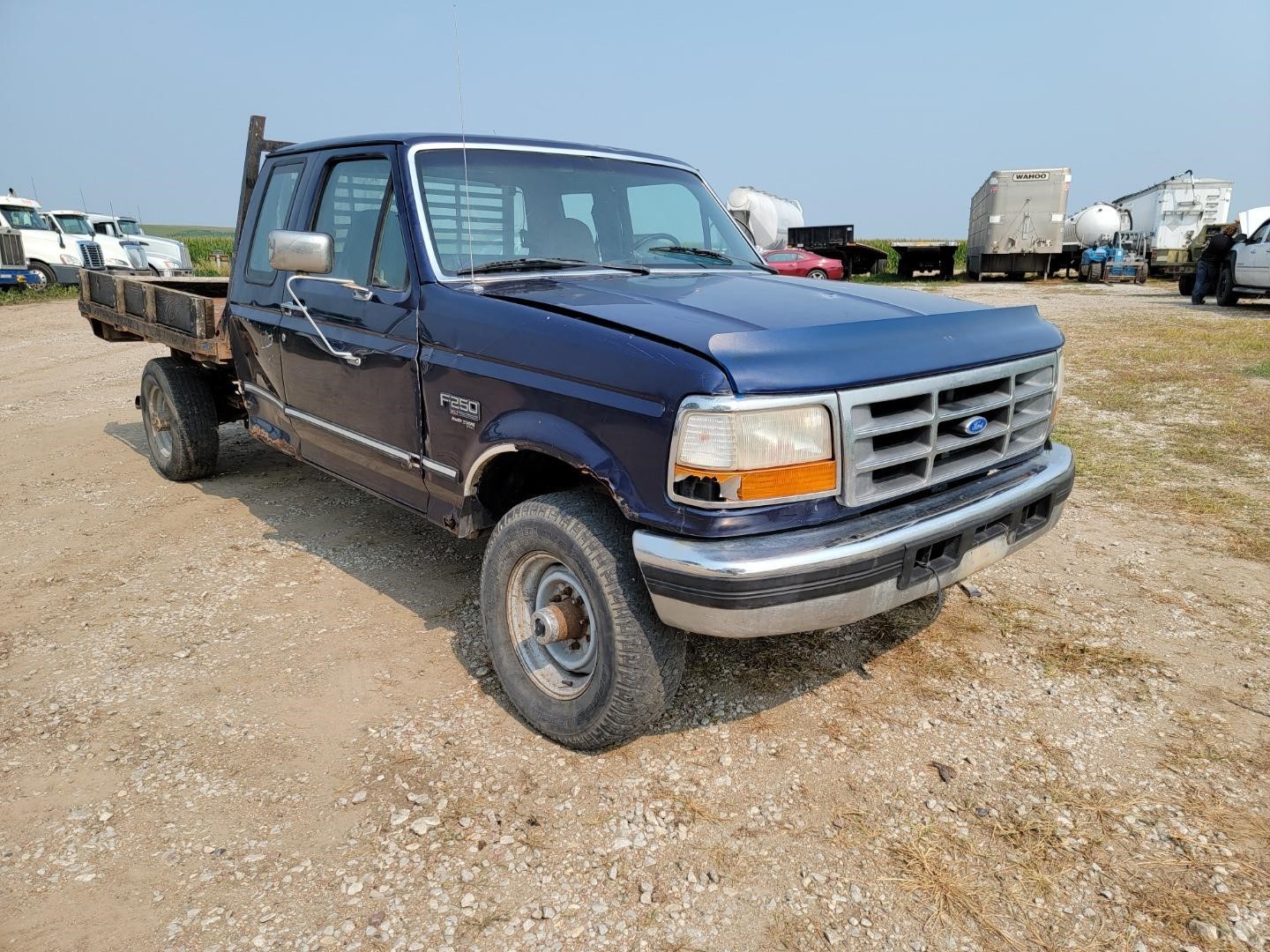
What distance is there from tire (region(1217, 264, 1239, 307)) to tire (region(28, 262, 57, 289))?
89.3 ft

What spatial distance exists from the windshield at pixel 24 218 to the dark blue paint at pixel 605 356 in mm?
22038

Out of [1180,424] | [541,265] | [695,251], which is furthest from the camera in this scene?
[1180,424]

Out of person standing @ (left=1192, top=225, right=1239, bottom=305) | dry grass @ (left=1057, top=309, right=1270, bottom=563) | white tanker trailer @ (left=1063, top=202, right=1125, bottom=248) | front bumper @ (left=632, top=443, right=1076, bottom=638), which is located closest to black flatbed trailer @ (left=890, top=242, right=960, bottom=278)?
white tanker trailer @ (left=1063, top=202, right=1125, bottom=248)

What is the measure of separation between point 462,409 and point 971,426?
1.75m

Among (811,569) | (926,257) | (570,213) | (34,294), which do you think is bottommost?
(811,569)

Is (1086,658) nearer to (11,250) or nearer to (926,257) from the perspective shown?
(11,250)

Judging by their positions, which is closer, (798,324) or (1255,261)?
(798,324)

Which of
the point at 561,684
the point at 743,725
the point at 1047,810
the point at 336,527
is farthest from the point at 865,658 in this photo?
the point at 336,527

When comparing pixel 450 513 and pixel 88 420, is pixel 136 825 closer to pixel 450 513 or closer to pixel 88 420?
pixel 450 513

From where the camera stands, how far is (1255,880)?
2242mm

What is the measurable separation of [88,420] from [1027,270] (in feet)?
85.6

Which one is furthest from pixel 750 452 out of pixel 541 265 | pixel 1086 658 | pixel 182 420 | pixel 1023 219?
pixel 1023 219

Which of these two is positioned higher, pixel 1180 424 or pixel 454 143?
pixel 454 143

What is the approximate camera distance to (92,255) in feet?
69.8
